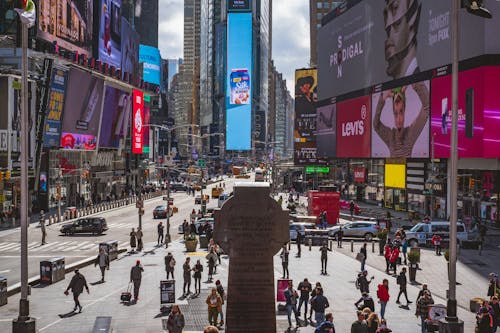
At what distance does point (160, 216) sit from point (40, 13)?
85.9 feet

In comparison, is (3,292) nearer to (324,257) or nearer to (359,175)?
(324,257)

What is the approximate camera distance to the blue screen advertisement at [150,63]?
16350 centimetres

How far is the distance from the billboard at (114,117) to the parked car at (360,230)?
162 feet

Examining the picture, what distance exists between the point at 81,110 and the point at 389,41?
126 feet

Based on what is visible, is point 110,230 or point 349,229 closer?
point 349,229

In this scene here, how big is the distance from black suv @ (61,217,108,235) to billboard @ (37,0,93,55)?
1111 inches

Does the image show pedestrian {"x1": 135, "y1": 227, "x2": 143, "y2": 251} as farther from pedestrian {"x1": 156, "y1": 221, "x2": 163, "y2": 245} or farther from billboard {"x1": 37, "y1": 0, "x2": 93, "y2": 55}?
billboard {"x1": 37, "y1": 0, "x2": 93, "y2": 55}

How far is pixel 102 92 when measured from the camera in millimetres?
82562

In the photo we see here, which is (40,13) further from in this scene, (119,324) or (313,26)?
(313,26)

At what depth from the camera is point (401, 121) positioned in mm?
74250

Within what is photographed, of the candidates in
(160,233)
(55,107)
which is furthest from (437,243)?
(55,107)

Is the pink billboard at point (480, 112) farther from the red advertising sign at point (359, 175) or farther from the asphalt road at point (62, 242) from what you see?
the red advertising sign at point (359, 175)

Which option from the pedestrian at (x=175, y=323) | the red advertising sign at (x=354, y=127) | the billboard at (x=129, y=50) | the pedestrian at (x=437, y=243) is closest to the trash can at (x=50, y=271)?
the pedestrian at (x=175, y=323)

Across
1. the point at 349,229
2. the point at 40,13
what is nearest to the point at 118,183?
the point at 40,13
